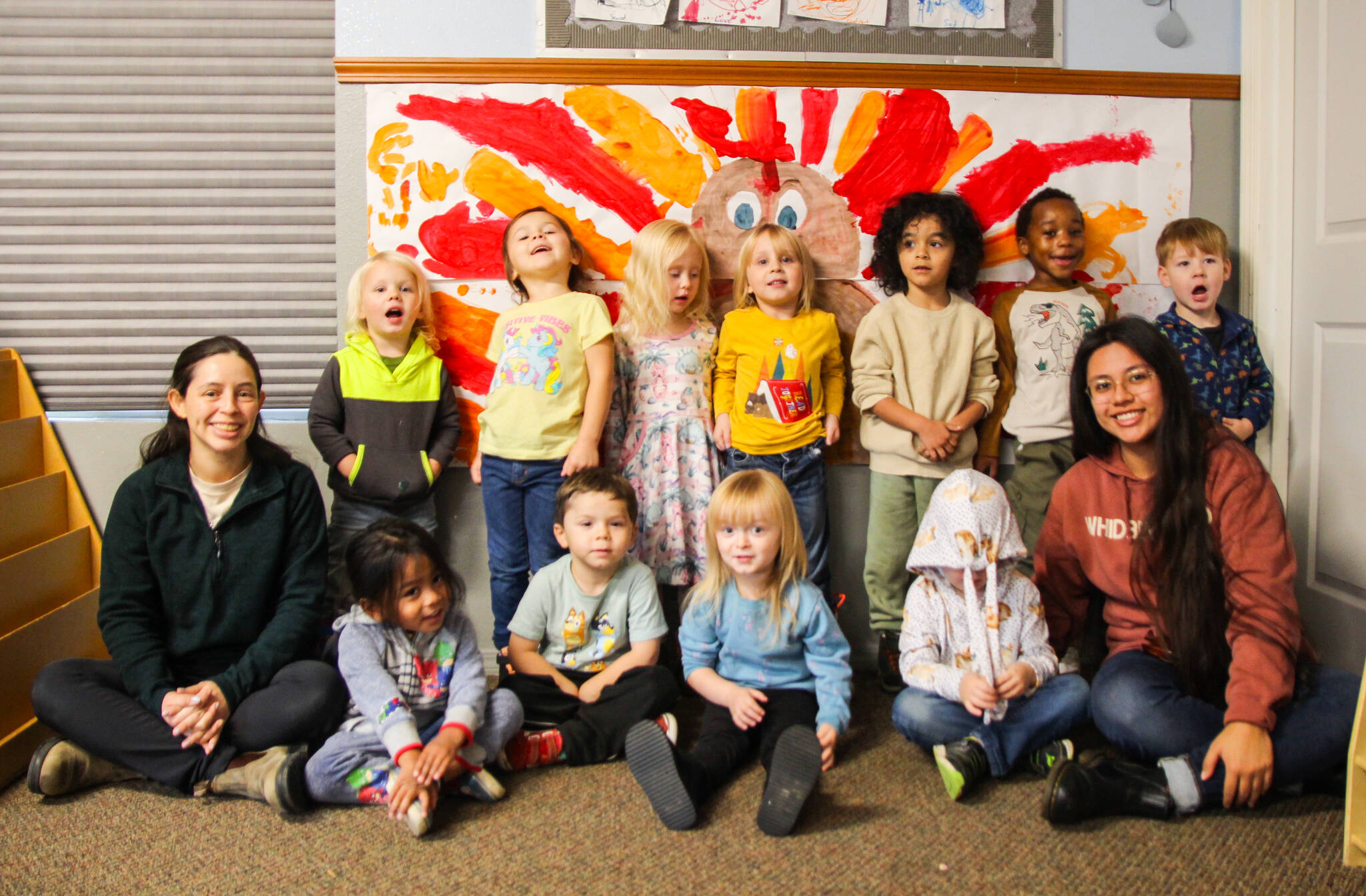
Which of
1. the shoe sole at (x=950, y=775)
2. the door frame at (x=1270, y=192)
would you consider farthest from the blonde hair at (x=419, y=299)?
the door frame at (x=1270, y=192)

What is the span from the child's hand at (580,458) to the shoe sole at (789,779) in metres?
0.84

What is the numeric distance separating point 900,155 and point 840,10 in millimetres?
397

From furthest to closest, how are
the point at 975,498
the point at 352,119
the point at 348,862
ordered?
1. the point at 352,119
2. the point at 975,498
3. the point at 348,862

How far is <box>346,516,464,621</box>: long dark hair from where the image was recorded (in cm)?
176

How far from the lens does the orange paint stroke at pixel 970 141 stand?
237cm

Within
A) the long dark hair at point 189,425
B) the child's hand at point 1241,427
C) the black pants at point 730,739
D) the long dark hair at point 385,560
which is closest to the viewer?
the black pants at point 730,739

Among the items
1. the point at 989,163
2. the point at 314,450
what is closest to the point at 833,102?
the point at 989,163

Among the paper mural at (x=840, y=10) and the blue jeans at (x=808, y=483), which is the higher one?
the paper mural at (x=840, y=10)

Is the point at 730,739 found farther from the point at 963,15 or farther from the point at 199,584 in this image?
the point at 963,15

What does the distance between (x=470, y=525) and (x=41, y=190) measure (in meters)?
1.44

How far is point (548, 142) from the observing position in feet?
7.63

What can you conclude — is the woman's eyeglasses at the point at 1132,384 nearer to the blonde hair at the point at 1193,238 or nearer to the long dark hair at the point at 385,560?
the blonde hair at the point at 1193,238

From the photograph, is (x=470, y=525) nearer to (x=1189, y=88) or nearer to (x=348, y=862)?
(x=348, y=862)

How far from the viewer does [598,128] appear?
2.33 metres
